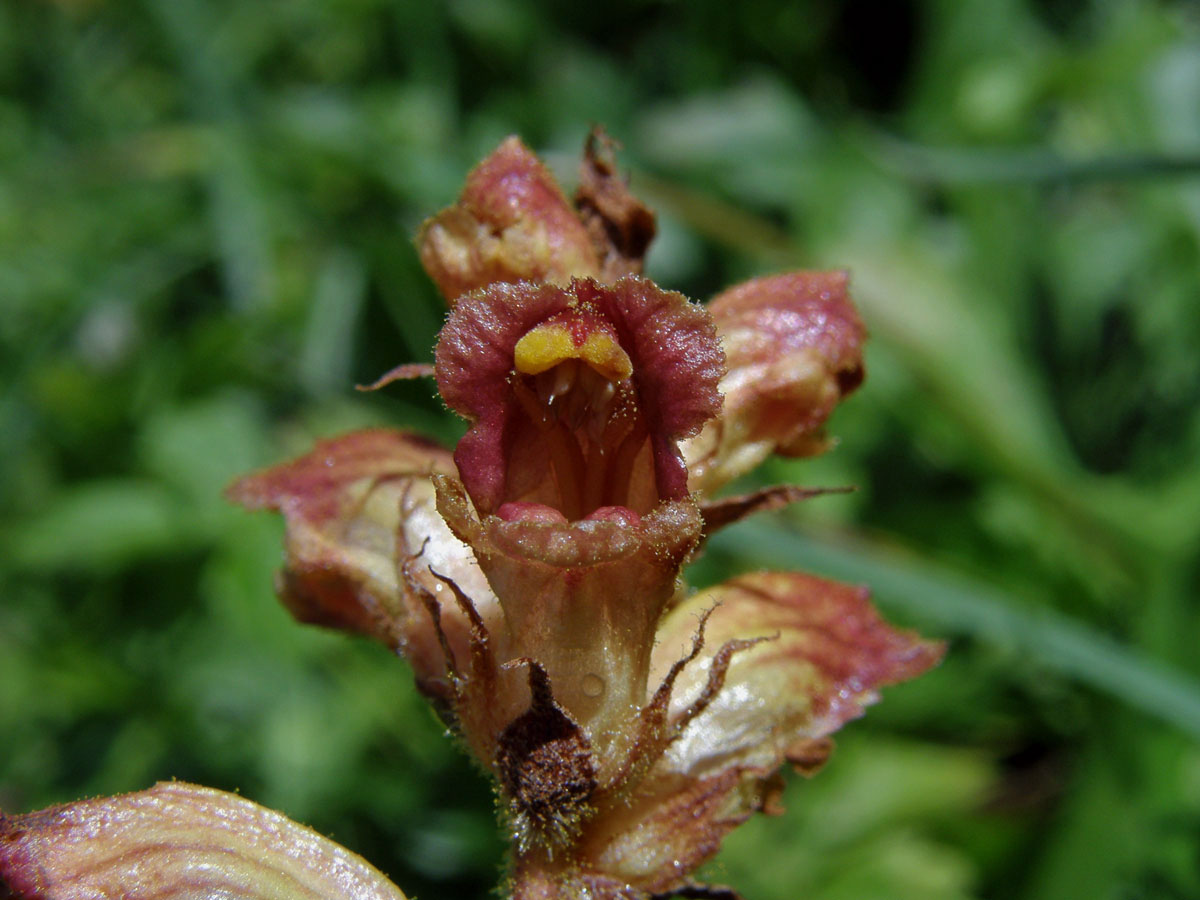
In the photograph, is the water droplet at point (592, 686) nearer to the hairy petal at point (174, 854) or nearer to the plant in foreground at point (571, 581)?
the plant in foreground at point (571, 581)

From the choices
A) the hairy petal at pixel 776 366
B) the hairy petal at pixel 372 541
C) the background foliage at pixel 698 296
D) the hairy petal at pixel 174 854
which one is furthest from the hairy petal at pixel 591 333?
the background foliage at pixel 698 296

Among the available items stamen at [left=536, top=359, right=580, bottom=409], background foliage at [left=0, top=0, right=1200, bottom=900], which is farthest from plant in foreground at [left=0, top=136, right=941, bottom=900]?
background foliage at [left=0, top=0, right=1200, bottom=900]

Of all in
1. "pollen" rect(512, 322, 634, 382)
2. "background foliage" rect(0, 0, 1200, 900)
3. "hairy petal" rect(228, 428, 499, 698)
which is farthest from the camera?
"background foliage" rect(0, 0, 1200, 900)

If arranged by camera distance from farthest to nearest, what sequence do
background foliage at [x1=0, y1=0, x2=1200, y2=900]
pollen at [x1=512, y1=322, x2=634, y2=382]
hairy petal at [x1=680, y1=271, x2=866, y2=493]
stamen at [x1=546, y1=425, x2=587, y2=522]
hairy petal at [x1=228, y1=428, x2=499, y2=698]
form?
background foliage at [x1=0, y1=0, x2=1200, y2=900] < hairy petal at [x1=680, y1=271, x2=866, y2=493] < hairy petal at [x1=228, y1=428, x2=499, y2=698] < stamen at [x1=546, y1=425, x2=587, y2=522] < pollen at [x1=512, y1=322, x2=634, y2=382]

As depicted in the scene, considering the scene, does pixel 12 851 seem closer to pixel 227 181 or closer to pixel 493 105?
pixel 227 181

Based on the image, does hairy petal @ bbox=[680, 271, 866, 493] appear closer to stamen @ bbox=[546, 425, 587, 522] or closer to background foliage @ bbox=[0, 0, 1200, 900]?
stamen @ bbox=[546, 425, 587, 522]

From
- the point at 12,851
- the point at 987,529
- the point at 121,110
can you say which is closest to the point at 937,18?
the point at 987,529
